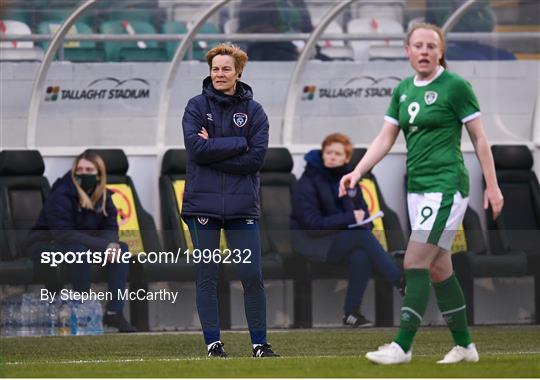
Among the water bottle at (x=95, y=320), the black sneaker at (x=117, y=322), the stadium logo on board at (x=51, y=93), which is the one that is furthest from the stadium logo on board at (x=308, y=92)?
the water bottle at (x=95, y=320)

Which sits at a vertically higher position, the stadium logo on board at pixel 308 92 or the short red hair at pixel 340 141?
the stadium logo on board at pixel 308 92

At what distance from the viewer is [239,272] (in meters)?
8.46

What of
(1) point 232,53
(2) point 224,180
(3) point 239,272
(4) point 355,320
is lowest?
(4) point 355,320

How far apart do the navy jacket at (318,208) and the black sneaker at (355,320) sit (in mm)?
508

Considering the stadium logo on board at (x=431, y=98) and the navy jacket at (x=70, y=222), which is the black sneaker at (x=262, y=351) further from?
the navy jacket at (x=70, y=222)

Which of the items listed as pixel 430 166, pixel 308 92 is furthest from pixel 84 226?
pixel 430 166

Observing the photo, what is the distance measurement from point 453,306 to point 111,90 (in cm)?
620

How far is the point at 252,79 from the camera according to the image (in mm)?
13312

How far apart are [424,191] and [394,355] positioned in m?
0.79

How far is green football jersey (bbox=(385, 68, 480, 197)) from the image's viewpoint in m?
7.36

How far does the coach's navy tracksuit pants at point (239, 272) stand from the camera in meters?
8.43

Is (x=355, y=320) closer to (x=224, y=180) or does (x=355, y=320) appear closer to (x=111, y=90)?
(x=111, y=90)

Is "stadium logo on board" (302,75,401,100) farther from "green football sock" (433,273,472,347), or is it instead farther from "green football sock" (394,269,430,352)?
"green football sock" (394,269,430,352)

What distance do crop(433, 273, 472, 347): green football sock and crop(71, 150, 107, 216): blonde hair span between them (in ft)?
14.7
